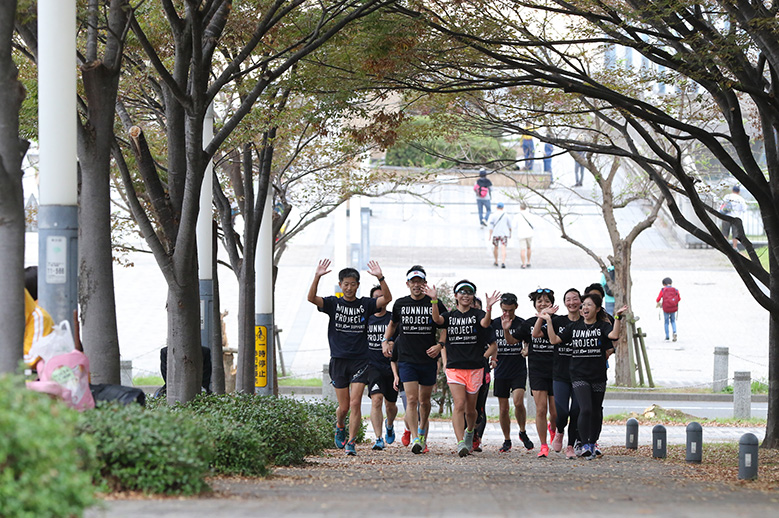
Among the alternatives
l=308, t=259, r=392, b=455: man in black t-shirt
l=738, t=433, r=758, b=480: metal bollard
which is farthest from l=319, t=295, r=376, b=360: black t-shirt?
l=738, t=433, r=758, b=480: metal bollard

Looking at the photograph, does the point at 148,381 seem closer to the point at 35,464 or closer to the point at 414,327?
the point at 414,327

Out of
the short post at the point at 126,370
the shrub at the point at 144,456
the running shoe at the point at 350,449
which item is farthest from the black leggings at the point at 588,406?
the short post at the point at 126,370

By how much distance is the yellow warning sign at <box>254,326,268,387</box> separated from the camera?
14.8 m

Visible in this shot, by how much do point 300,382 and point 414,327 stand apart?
11186 mm

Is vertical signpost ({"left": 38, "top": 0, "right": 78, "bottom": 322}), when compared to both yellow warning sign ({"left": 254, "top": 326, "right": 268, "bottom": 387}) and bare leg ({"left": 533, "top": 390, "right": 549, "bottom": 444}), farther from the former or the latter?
yellow warning sign ({"left": 254, "top": 326, "right": 268, "bottom": 387})

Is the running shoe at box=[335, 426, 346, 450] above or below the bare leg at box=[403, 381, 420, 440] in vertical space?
below

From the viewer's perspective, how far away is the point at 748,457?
9.70 metres

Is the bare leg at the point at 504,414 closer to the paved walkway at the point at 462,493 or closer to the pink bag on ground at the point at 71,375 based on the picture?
the paved walkway at the point at 462,493

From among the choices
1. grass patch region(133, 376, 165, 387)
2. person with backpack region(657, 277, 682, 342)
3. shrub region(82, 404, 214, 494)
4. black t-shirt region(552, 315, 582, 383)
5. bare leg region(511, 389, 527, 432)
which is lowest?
grass patch region(133, 376, 165, 387)

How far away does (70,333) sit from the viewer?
727cm

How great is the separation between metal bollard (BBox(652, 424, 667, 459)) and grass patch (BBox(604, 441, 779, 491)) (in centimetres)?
12

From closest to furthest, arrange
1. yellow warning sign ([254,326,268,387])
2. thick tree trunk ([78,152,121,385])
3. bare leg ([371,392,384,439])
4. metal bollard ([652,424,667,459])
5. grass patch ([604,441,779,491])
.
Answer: thick tree trunk ([78,152,121,385]) < grass patch ([604,441,779,491]) < metal bollard ([652,424,667,459]) < bare leg ([371,392,384,439]) < yellow warning sign ([254,326,268,387])

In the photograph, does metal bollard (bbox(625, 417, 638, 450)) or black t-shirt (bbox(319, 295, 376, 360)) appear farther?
metal bollard (bbox(625, 417, 638, 450))

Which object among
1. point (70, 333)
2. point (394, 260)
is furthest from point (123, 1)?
point (394, 260)
